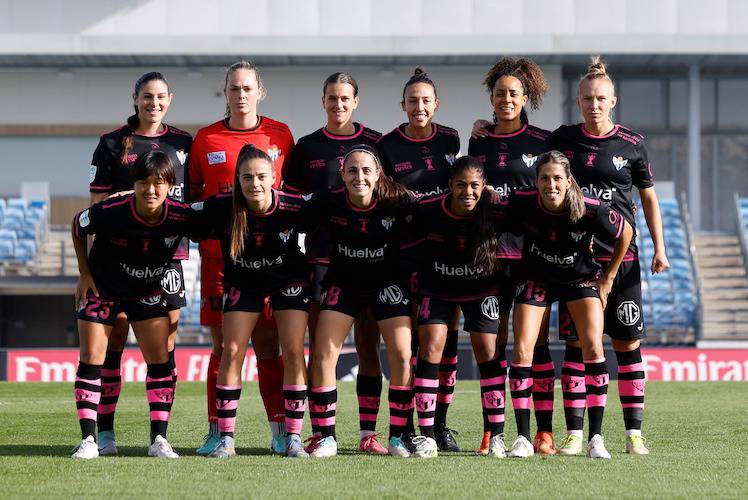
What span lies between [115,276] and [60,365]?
8.89 meters

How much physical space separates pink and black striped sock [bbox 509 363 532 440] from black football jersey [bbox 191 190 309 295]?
4.12 ft

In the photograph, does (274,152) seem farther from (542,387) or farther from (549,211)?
(542,387)

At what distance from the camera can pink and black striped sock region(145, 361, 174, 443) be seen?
21.2 feet

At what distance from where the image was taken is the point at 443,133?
6.75 m

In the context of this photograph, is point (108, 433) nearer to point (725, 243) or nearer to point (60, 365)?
point (60, 365)

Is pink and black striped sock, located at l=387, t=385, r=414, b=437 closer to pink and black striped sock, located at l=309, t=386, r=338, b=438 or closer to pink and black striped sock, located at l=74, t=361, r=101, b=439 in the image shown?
pink and black striped sock, located at l=309, t=386, r=338, b=438

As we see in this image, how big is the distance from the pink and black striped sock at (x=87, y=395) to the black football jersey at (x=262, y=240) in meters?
0.87

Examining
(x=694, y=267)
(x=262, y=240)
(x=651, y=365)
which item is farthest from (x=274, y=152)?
(x=694, y=267)

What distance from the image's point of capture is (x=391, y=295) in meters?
6.35

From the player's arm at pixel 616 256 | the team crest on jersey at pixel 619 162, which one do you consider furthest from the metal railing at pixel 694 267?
the player's arm at pixel 616 256

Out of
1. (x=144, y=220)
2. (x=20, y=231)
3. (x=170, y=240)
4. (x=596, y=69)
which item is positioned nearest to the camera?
(x=144, y=220)

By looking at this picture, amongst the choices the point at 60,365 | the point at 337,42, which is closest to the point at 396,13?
the point at 337,42

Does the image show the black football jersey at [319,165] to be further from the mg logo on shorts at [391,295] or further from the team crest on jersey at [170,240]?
the team crest on jersey at [170,240]

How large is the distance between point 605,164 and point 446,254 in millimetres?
1032
